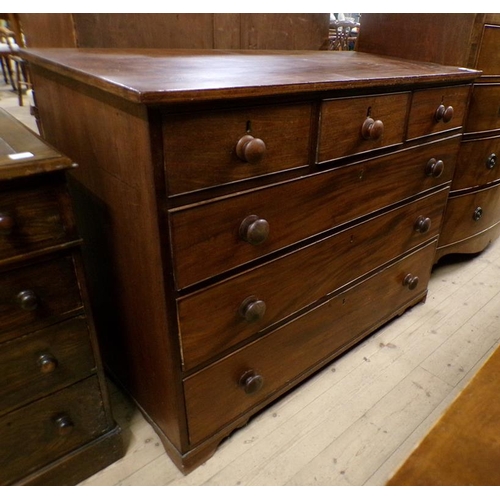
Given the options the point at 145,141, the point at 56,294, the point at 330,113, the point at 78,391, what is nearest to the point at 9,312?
the point at 56,294

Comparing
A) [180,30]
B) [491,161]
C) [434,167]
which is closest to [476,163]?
[491,161]

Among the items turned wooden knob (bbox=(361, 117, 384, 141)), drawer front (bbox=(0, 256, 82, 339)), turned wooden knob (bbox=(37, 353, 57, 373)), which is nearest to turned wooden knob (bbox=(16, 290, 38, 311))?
drawer front (bbox=(0, 256, 82, 339))

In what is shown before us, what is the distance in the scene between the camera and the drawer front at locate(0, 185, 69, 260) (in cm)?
70

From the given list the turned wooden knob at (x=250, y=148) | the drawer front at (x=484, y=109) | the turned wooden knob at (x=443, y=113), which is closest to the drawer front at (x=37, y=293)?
the turned wooden knob at (x=250, y=148)

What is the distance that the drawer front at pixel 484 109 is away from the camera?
1.50 m

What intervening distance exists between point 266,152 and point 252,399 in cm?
67

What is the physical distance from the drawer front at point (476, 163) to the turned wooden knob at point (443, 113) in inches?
15.8

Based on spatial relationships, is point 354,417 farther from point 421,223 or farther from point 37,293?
point 37,293

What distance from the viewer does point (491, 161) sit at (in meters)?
1.72

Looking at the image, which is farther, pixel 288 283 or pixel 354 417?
pixel 354 417

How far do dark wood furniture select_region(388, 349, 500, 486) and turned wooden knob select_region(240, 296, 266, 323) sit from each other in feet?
1.49

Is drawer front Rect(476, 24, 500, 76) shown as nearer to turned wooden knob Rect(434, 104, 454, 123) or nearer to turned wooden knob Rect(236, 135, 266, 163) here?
turned wooden knob Rect(434, 104, 454, 123)

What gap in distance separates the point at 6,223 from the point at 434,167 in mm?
1164

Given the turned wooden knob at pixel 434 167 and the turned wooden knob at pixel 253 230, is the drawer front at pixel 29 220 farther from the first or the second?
the turned wooden knob at pixel 434 167
